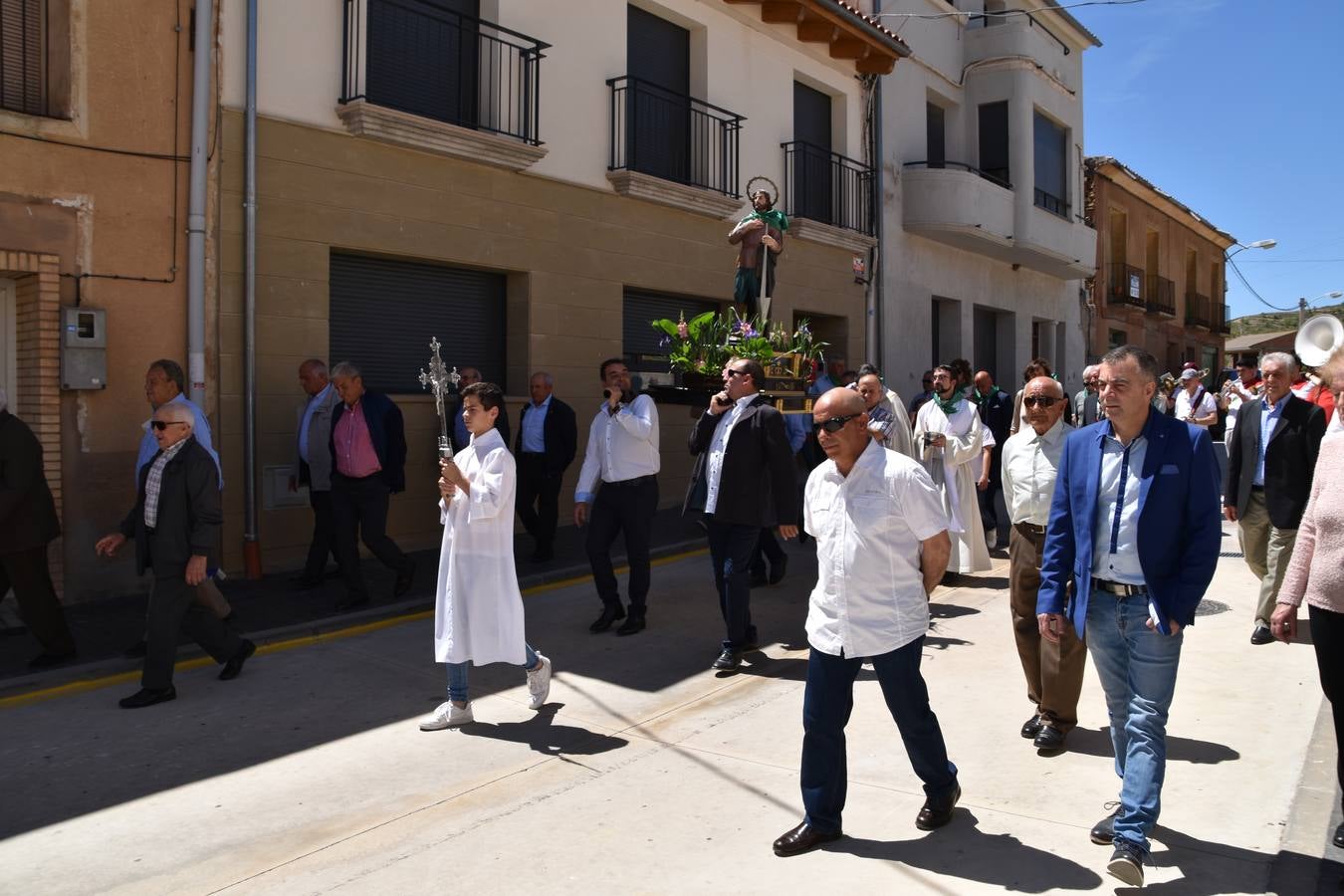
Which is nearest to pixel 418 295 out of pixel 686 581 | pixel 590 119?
pixel 590 119

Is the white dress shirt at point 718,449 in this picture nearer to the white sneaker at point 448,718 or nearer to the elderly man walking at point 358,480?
the white sneaker at point 448,718

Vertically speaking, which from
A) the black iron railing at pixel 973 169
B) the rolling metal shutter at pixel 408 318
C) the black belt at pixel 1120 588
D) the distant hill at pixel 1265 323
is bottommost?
the black belt at pixel 1120 588

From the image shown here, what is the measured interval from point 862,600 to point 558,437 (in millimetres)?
6325

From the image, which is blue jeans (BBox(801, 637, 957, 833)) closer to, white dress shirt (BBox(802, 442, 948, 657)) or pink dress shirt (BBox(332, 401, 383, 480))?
white dress shirt (BBox(802, 442, 948, 657))

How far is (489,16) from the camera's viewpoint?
11.2 m

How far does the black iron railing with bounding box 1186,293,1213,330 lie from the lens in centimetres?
3475

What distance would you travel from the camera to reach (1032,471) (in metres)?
5.25

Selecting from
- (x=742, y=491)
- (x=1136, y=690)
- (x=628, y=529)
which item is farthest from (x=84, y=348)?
(x=1136, y=690)

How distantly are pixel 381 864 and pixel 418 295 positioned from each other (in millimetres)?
7681

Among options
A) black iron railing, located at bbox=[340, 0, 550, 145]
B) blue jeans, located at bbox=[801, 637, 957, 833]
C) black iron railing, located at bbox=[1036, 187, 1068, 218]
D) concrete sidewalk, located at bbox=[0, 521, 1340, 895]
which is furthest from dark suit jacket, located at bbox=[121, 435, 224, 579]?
black iron railing, located at bbox=[1036, 187, 1068, 218]

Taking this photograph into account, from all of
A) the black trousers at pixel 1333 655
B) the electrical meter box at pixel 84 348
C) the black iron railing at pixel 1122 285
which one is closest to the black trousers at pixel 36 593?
the electrical meter box at pixel 84 348

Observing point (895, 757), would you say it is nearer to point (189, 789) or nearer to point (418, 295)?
point (189, 789)

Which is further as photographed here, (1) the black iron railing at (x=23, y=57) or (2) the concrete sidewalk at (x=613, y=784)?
(1) the black iron railing at (x=23, y=57)

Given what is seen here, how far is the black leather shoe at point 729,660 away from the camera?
6324 mm
